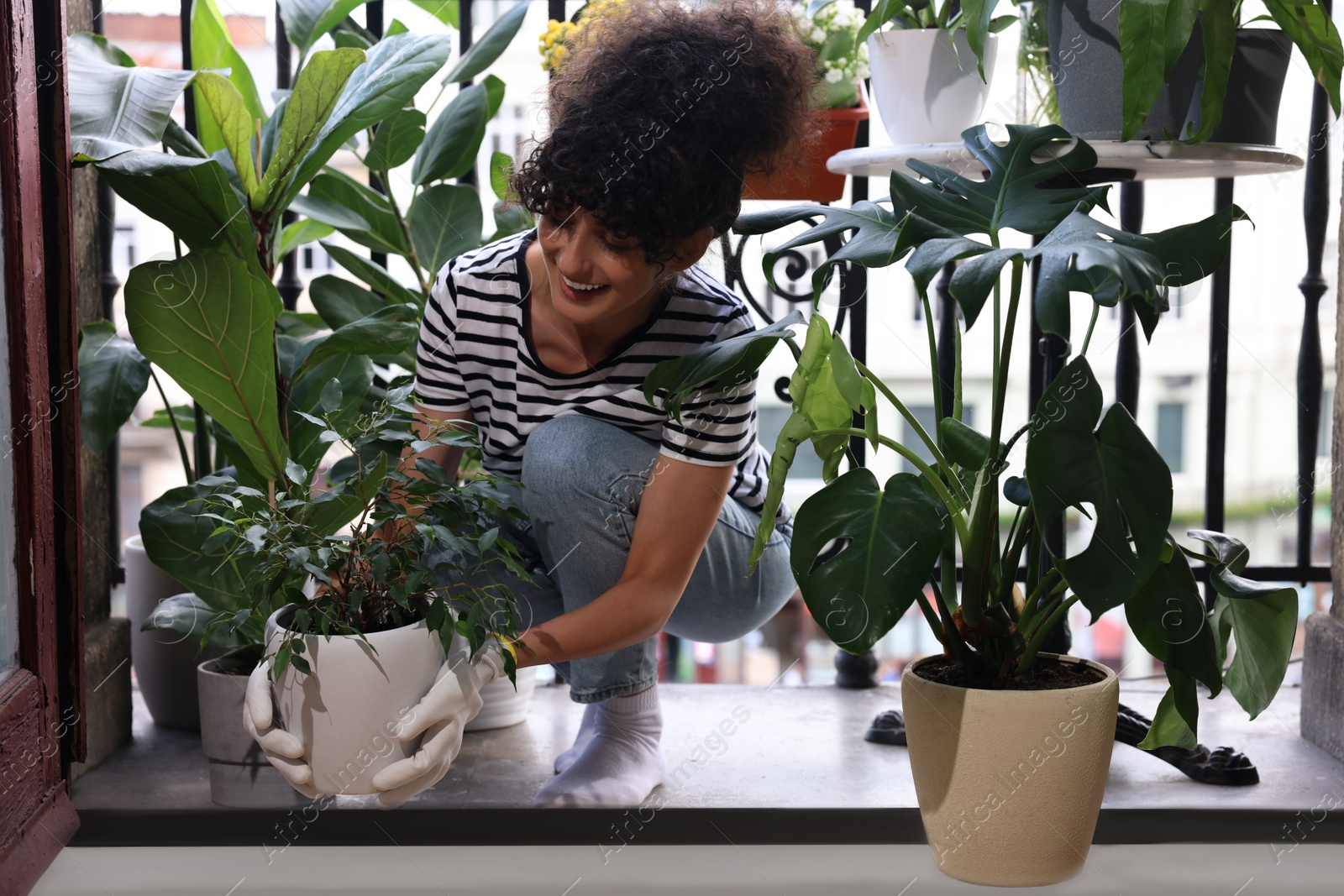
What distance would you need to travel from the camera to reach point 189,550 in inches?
50.5

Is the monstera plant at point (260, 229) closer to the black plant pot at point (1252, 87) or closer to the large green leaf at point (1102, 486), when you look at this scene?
the large green leaf at point (1102, 486)

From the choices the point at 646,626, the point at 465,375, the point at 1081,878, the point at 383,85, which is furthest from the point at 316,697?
the point at 1081,878

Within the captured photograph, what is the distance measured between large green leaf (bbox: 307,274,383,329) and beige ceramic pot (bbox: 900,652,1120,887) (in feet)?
2.77

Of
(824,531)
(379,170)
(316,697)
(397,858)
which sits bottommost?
(397,858)

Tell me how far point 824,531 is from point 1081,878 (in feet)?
1.61

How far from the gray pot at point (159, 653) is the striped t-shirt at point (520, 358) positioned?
47cm

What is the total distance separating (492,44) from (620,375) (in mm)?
510

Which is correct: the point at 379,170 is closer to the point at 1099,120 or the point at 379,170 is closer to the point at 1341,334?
the point at 1099,120

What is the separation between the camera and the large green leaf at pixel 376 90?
1229mm

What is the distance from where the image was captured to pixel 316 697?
95cm

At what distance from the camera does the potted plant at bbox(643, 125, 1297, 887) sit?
36.2 inches

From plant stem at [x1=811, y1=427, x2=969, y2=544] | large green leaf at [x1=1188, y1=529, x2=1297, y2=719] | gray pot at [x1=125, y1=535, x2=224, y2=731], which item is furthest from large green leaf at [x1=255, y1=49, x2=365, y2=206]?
large green leaf at [x1=1188, y1=529, x2=1297, y2=719]

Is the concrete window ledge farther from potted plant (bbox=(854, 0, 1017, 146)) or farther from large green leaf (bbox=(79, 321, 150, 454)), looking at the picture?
potted plant (bbox=(854, 0, 1017, 146))

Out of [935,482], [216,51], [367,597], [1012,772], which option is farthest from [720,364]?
[216,51]
